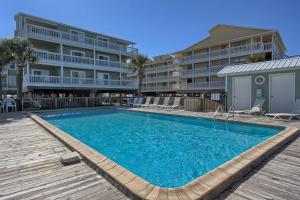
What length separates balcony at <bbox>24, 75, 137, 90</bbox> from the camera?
1899 centimetres

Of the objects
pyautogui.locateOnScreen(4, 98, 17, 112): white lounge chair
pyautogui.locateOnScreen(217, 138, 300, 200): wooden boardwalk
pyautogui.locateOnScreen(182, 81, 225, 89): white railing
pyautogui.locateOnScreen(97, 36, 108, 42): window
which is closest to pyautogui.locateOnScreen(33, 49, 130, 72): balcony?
pyautogui.locateOnScreen(97, 36, 108, 42): window

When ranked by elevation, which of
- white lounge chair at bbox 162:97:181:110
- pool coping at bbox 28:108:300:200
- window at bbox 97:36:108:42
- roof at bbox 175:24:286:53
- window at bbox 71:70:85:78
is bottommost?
pool coping at bbox 28:108:300:200

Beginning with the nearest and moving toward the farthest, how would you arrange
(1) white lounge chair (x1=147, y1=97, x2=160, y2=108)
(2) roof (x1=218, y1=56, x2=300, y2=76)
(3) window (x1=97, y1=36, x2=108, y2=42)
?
(2) roof (x1=218, y1=56, x2=300, y2=76)
(1) white lounge chair (x1=147, y1=97, x2=160, y2=108)
(3) window (x1=97, y1=36, x2=108, y2=42)

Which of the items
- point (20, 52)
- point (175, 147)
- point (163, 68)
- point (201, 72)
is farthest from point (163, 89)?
point (175, 147)

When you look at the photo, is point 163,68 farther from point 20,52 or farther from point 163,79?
point 20,52

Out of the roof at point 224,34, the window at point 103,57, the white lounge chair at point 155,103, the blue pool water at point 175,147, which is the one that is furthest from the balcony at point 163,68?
the blue pool water at point 175,147

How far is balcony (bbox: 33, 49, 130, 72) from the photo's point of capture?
20.0m

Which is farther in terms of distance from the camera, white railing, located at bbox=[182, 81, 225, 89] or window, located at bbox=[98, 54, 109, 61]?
white railing, located at bbox=[182, 81, 225, 89]

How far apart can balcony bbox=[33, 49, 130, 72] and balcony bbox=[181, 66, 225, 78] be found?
12361 millimetres

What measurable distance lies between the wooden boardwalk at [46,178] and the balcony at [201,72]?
30054 mm

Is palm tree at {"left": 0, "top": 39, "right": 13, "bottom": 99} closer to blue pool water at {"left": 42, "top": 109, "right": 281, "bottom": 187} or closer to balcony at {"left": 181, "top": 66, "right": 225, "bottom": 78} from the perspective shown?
blue pool water at {"left": 42, "top": 109, "right": 281, "bottom": 187}

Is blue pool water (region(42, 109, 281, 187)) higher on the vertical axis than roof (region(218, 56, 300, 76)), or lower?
lower

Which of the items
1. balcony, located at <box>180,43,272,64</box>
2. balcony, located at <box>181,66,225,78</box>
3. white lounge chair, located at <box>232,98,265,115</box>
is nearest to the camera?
white lounge chair, located at <box>232,98,265,115</box>

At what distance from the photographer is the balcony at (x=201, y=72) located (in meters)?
31.4
